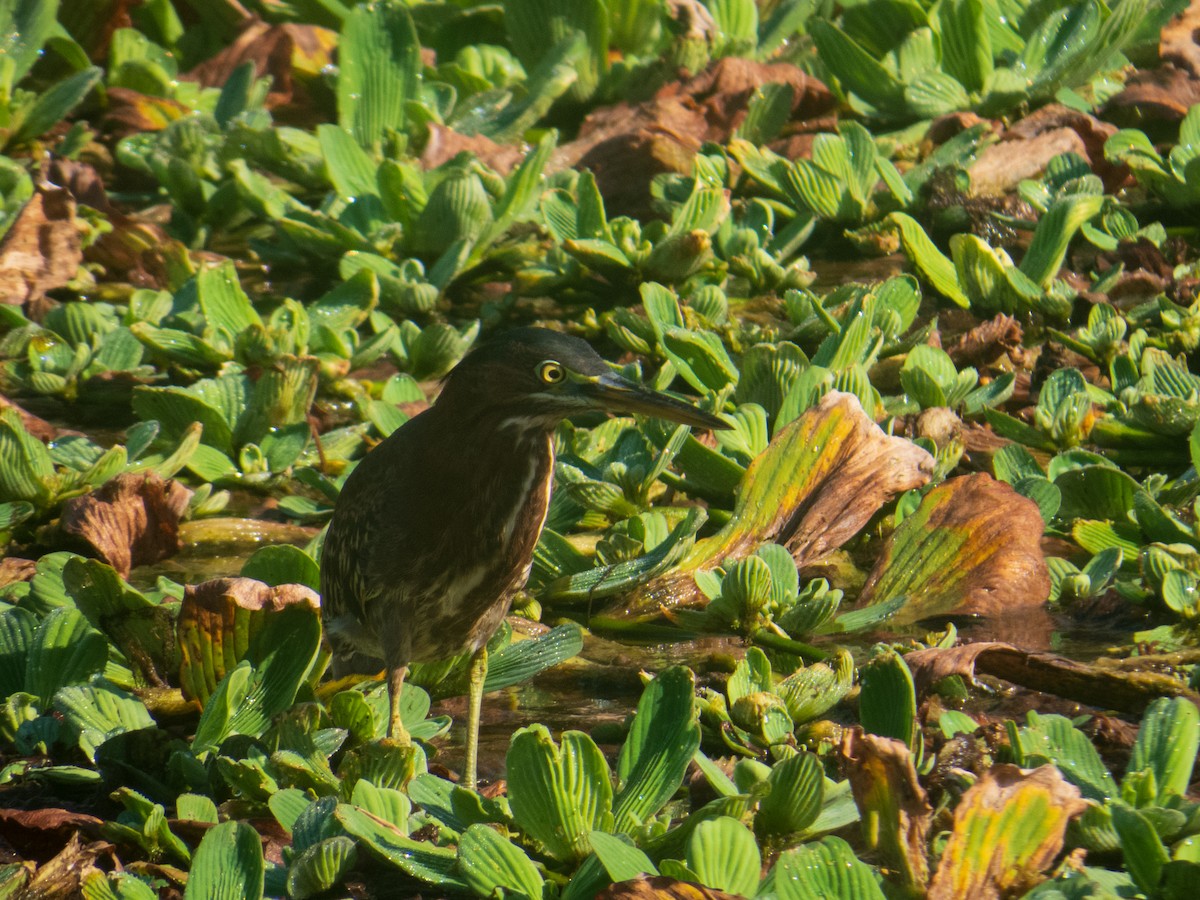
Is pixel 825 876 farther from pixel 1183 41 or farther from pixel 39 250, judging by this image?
pixel 1183 41

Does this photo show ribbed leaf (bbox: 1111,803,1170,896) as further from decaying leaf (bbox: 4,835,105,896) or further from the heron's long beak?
decaying leaf (bbox: 4,835,105,896)

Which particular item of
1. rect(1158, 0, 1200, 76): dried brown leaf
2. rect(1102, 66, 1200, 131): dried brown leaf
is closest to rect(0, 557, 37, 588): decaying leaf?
rect(1102, 66, 1200, 131): dried brown leaf

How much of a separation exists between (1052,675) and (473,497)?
1529 millimetres

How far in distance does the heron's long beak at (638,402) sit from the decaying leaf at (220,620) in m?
0.90

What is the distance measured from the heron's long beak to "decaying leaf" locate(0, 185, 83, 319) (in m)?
3.30

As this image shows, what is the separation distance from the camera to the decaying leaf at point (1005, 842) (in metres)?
2.94

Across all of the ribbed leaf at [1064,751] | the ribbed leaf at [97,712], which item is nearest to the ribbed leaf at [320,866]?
the ribbed leaf at [97,712]

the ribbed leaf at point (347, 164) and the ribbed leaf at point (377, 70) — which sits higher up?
the ribbed leaf at point (377, 70)

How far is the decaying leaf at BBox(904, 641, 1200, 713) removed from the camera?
3.78 metres

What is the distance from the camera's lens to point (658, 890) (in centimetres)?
285

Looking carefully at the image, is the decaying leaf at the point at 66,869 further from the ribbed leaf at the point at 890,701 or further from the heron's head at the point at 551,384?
the ribbed leaf at the point at 890,701

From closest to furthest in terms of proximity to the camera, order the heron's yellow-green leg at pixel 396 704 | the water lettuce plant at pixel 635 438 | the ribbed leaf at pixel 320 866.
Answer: the ribbed leaf at pixel 320 866 → the water lettuce plant at pixel 635 438 → the heron's yellow-green leg at pixel 396 704

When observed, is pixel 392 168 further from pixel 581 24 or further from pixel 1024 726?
pixel 1024 726

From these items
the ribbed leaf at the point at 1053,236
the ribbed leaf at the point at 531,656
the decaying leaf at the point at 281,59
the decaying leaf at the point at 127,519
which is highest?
the ribbed leaf at the point at 1053,236
